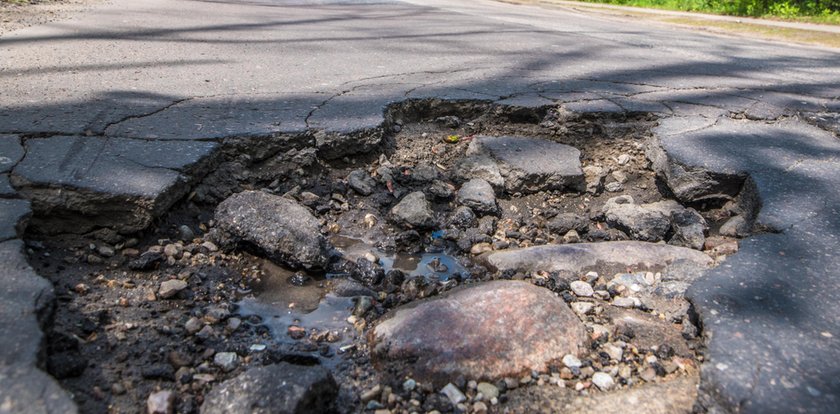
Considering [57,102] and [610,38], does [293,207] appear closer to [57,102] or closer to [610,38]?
[57,102]

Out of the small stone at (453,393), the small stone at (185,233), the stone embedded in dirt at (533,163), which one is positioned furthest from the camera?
the stone embedded in dirt at (533,163)

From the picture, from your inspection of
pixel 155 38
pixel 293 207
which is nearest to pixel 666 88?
pixel 293 207

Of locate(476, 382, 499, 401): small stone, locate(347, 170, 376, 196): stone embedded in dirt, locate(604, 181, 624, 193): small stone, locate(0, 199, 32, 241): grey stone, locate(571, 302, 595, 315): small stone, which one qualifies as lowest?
locate(476, 382, 499, 401): small stone

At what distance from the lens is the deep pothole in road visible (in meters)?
1.66

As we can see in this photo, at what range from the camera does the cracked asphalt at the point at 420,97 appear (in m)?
1.69

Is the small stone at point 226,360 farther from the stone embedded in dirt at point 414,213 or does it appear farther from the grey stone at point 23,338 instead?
the stone embedded in dirt at point 414,213

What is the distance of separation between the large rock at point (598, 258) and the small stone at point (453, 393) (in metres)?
Result: 0.79

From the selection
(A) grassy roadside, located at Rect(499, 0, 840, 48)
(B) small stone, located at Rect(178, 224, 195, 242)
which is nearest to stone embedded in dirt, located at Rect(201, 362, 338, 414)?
(B) small stone, located at Rect(178, 224, 195, 242)

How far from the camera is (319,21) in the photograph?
7297mm

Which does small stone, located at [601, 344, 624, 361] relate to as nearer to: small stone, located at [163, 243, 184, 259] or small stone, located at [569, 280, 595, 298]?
small stone, located at [569, 280, 595, 298]

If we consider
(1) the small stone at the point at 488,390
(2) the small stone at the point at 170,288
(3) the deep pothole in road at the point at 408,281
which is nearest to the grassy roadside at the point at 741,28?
(3) the deep pothole in road at the point at 408,281

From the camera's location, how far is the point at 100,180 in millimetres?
2352

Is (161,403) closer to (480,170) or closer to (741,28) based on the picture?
(480,170)

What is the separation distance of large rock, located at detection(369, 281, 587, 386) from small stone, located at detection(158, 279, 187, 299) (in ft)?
2.29
